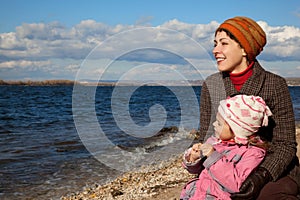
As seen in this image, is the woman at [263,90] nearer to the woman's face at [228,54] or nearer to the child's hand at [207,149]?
the woman's face at [228,54]

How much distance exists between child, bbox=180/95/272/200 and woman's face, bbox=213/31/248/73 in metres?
0.43

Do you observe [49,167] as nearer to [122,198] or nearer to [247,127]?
[122,198]

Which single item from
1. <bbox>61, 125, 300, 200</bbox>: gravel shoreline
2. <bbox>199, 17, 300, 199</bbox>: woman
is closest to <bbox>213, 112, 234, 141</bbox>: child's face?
<bbox>199, 17, 300, 199</bbox>: woman

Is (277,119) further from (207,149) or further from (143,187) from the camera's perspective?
(143,187)

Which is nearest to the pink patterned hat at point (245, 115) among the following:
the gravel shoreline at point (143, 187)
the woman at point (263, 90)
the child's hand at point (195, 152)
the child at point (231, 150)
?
the child at point (231, 150)

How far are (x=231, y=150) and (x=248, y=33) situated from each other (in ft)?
3.57

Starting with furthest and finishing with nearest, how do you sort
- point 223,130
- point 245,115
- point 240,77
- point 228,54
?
point 240,77
point 228,54
point 223,130
point 245,115

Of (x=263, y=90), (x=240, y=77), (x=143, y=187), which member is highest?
(x=240, y=77)

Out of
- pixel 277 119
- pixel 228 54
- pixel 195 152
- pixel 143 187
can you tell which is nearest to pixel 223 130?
pixel 195 152

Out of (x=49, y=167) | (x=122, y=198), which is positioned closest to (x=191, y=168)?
(x=122, y=198)

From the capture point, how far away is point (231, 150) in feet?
10.7

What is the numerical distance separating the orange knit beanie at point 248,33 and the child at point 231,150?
490 millimetres

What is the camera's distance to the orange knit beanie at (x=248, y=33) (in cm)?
348

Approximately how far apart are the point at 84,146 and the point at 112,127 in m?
5.47
